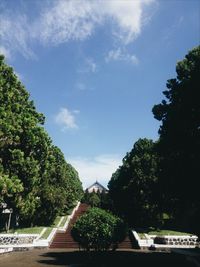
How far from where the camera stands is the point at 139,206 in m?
36.1

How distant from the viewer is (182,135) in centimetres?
2105

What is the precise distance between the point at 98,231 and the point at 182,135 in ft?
29.2

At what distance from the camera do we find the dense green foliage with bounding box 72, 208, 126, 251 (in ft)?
72.4

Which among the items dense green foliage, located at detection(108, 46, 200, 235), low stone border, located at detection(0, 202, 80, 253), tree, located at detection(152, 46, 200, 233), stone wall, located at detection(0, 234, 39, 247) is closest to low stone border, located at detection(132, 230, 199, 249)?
dense green foliage, located at detection(108, 46, 200, 235)

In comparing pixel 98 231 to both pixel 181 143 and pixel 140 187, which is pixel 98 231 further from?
pixel 140 187

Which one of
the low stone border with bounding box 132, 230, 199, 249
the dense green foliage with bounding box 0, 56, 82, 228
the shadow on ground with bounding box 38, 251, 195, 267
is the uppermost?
the dense green foliage with bounding box 0, 56, 82, 228

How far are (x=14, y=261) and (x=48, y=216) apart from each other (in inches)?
750

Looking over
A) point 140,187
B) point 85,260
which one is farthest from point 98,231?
point 140,187

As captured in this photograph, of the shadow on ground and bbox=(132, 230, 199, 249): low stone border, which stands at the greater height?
bbox=(132, 230, 199, 249): low stone border

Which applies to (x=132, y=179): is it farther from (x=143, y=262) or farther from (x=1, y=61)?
(x=1, y=61)

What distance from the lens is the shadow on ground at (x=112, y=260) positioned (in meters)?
20.1

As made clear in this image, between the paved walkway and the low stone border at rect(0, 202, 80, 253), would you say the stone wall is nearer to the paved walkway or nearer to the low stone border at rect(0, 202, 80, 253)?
the low stone border at rect(0, 202, 80, 253)

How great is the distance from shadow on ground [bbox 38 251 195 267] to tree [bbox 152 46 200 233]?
3.18m

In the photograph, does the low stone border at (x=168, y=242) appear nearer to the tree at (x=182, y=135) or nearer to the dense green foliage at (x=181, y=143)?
the dense green foliage at (x=181, y=143)
